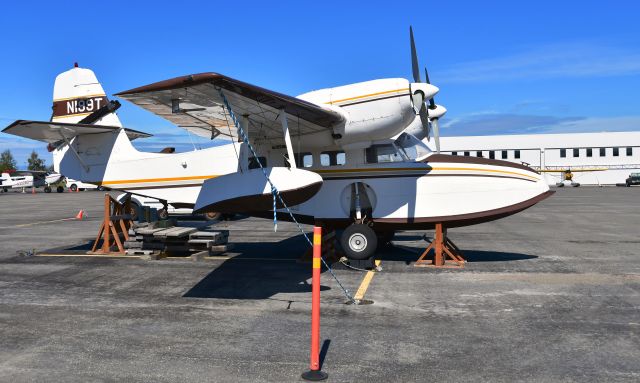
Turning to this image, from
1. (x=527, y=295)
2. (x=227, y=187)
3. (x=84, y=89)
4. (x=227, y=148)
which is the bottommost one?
(x=527, y=295)

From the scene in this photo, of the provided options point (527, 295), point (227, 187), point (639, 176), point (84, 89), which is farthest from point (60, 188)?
point (639, 176)

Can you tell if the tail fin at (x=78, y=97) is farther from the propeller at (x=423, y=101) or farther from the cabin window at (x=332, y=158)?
the propeller at (x=423, y=101)

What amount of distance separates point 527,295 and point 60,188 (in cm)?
6414

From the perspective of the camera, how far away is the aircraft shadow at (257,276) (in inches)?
368

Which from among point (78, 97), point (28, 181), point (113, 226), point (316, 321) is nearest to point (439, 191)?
point (316, 321)

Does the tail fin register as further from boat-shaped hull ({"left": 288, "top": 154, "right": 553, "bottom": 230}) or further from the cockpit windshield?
the cockpit windshield

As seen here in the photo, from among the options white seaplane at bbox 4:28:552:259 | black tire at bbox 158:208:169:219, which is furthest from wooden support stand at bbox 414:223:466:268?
black tire at bbox 158:208:169:219

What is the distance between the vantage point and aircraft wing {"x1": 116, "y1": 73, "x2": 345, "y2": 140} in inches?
321

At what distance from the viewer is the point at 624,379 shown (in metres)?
5.25

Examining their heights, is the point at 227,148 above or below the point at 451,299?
above

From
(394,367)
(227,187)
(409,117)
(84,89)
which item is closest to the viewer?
(394,367)

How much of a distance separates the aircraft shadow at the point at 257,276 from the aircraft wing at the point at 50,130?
5128 millimetres

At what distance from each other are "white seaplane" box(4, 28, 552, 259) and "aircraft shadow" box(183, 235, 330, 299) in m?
1.28

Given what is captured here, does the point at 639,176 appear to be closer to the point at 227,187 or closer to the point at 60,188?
the point at 227,187
